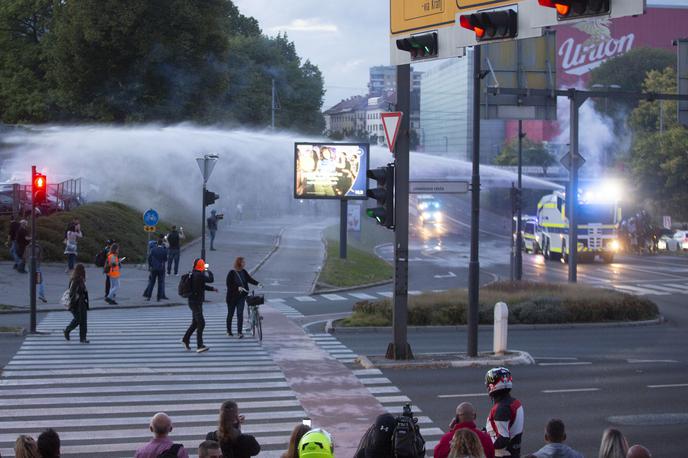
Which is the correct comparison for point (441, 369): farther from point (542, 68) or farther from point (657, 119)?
point (657, 119)

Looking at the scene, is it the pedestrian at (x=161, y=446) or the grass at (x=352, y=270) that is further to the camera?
the grass at (x=352, y=270)

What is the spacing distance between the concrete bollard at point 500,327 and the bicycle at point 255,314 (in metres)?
5.18

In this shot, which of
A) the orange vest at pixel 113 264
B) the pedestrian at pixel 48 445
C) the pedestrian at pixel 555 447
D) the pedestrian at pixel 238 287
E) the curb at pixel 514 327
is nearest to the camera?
the pedestrian at pixel 48 445

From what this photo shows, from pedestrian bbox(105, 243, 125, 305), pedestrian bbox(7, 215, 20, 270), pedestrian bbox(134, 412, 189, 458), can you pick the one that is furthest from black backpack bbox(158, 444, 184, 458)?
pedestrian bbox(7, 215, 20, 270)

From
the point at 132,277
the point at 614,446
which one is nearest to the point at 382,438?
the point at 614,446

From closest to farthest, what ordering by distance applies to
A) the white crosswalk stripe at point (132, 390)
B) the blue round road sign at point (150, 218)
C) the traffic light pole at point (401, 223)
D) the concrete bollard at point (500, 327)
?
the white crosswalk stripe at point (132, 390), the traffic light pole at point (401, 223), the concrete bollard at point (500, 327), the blue round road sign at point (150, 218)

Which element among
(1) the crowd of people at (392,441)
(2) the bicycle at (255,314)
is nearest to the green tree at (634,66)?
(2) the bicycle at (255,314)

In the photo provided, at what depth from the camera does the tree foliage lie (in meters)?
52.5

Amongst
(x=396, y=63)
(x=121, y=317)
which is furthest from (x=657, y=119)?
(x=396, y=63)

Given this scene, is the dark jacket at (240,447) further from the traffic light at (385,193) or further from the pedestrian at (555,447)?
the traffic light at (385,193)

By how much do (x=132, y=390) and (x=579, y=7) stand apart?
9263mm

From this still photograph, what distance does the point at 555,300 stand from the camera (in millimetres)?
26750

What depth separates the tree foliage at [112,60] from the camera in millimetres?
52531

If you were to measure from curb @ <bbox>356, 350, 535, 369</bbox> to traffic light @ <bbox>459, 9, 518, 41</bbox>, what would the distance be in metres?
7.19
